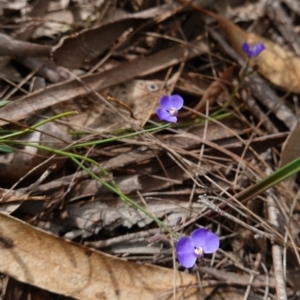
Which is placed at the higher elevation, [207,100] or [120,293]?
[207,100]

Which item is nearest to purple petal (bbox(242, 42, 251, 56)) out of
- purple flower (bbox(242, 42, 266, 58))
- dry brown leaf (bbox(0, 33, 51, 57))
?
purple flower (bbox(242, 42, 266, 58))

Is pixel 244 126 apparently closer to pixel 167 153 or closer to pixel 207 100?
pixel 207 100

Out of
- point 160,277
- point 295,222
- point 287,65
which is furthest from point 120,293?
point 287,65

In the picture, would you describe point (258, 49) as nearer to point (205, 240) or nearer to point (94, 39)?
point (94, 39)

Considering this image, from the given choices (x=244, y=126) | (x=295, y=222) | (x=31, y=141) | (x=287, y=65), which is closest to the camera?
(x=31, y=141)

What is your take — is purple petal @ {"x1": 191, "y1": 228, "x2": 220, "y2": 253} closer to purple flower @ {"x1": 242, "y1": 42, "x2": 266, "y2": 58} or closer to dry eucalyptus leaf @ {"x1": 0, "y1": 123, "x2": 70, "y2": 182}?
dry eucalyptus leaf @ {"x1": 0, "y1": 123, "x2": 70, "y2": 182}

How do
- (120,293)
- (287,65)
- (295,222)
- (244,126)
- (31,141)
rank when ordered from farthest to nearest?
1. (287,65)
2. (244,126)
3. (295,222)
4. (31,141)
5. (120,293)

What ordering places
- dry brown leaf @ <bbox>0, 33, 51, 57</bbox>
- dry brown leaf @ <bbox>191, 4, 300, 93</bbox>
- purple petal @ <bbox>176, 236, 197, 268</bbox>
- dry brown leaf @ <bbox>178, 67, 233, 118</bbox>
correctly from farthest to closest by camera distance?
dry brown leaf @ <bbox>191, 4, 300, 93</bbox>
dry brown leaf @ <bbox>178, 67, 233, 118</bbox>
dry brown leaf @ <bbox>0, 33, 51, 57</bbox>
purple petal @ <bbox>176, 236, 197, 268</bbox>
